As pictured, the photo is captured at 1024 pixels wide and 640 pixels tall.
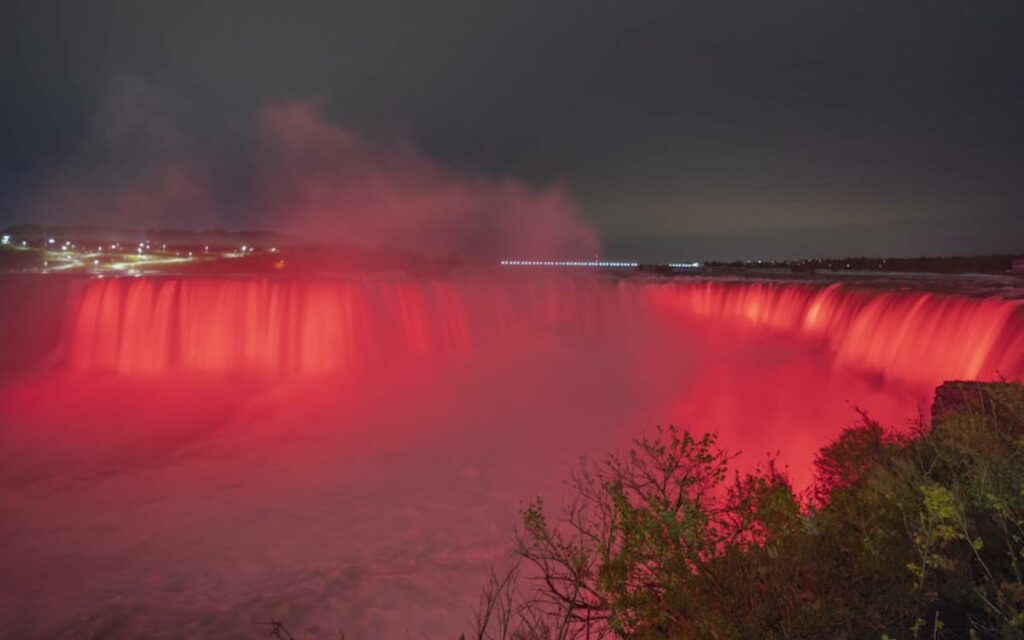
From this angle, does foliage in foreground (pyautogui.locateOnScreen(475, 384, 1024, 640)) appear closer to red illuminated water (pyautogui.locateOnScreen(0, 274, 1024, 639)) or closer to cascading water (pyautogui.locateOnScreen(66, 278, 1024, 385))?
red illuminated water (pyautogui.locateOnScreen(0, 274, 1024, 639))

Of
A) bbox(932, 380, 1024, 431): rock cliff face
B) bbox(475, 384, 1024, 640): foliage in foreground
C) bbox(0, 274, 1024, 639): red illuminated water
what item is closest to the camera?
bbox(475, 384, 1024, 640): foliage in foreground

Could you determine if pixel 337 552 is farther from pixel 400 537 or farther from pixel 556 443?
pixel 556 443

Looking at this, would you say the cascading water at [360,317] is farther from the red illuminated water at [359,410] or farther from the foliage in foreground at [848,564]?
the foliage in foreground at [848,564]

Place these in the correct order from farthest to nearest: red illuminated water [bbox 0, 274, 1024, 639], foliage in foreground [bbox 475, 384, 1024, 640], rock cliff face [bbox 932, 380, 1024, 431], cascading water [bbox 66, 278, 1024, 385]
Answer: cascading water [bbox 66, 278, 1024, 385]
red illuminated water [bbox 0, 274, 1024, 639]
rock cliff face [bbox 932, 380, 1024, 431]
foliage in foreground [bbox 475, 384, 1024, 640]

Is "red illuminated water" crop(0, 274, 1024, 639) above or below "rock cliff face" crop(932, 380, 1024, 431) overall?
below

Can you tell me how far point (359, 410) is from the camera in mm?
22078

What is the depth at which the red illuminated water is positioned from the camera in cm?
1046

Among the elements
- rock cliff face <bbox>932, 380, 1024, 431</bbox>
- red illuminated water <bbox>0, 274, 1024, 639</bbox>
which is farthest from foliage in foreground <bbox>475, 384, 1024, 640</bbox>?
red illuminated water <bbox>0, 274, 1024, 639</bbox>

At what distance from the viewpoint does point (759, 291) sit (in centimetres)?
2734

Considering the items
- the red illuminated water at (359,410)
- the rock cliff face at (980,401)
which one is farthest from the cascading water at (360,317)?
the rock cliff face at (980,401)

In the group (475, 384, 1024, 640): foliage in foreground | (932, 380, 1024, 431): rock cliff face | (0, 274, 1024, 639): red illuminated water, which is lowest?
(0, 274, 1024, 639): red illuminated water

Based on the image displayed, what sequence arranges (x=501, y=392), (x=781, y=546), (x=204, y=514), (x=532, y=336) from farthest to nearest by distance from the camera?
1. (x=532, y=336)
2. (x=501, y=392)
3. (x=204, y=514)
4. (x=781, y=546)

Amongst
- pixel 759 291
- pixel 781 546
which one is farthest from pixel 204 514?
pixel 759 291

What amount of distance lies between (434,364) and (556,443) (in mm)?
9753
